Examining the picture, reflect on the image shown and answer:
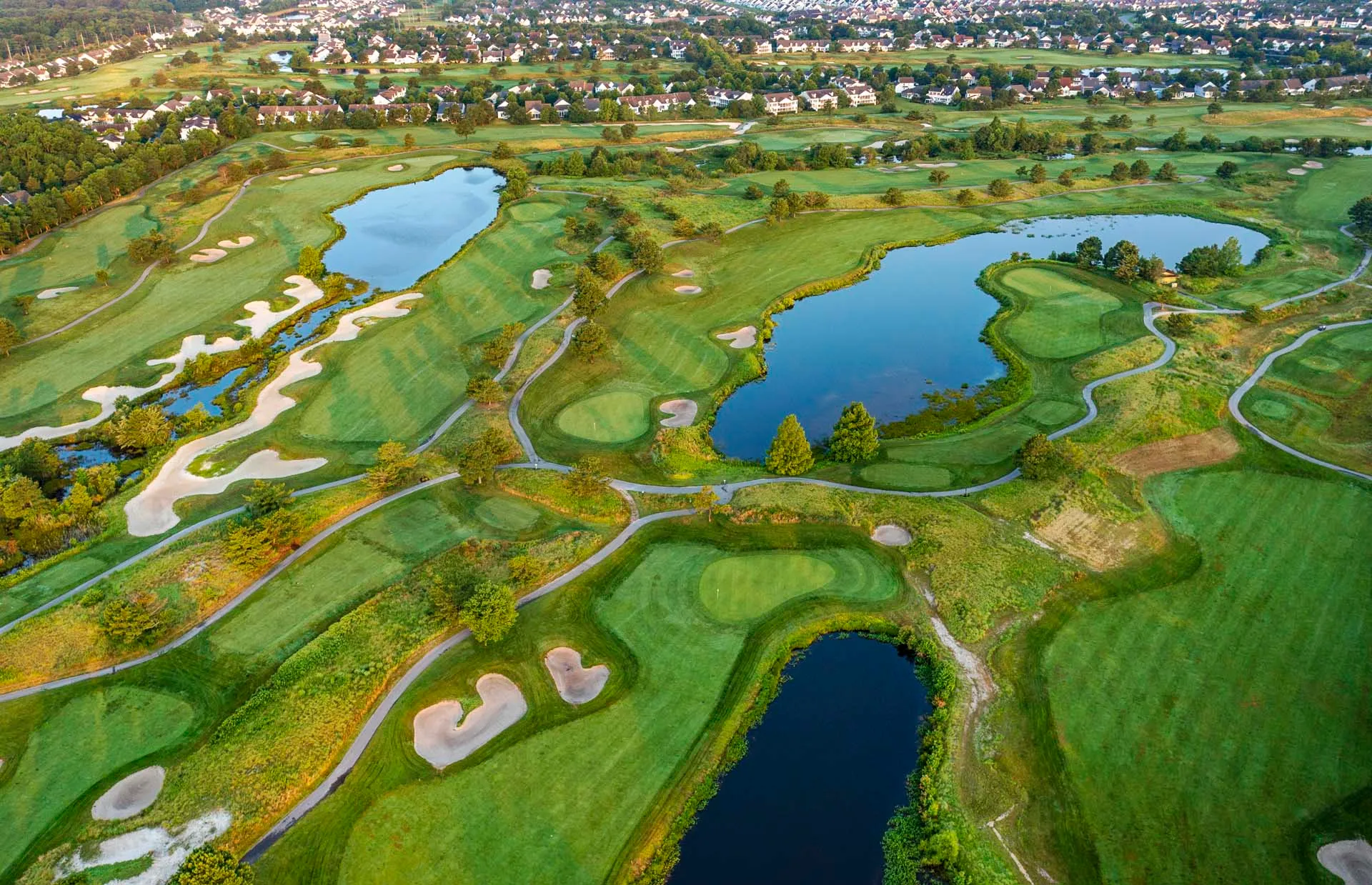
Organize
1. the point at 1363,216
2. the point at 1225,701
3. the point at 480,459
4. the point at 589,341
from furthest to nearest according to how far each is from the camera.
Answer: the point at 1363,216
the point at 589,341
the point at 480,459
the point at 1225,701

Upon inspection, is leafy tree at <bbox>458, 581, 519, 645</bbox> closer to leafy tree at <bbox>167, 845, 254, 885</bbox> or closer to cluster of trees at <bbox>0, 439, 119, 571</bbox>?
leafy tree at <bbox>167, 845, 254, 885</bbox>

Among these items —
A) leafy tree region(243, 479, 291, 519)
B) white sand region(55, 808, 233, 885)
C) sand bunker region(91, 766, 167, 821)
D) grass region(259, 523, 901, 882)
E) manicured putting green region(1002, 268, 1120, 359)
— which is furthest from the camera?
manicured putting green region(1002, 268, 1120, 359)

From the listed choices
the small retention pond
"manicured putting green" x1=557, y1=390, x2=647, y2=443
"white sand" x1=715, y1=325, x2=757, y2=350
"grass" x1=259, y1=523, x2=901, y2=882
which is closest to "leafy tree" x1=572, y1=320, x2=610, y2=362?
"manicured putting green" x1=557, y1=390, x2=647, y2=443

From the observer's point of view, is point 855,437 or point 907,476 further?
point 855,437

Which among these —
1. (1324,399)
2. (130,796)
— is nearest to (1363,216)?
(1324,399)

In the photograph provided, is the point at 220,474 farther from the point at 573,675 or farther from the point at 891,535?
the point at 891,535
